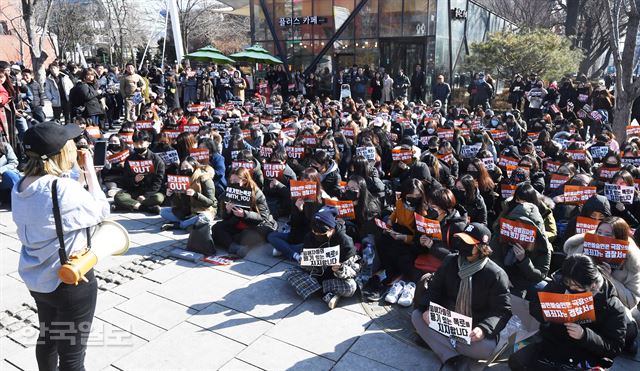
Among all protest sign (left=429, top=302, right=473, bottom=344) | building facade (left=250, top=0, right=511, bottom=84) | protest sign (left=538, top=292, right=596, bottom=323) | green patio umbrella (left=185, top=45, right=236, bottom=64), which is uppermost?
building facade (left=250, top=0, right=511, bottom=84)

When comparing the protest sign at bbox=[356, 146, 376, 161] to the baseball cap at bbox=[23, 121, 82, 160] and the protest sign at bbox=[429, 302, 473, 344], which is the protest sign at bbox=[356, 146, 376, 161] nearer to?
the protest sign at bbox=[429, 302, 473, 344]

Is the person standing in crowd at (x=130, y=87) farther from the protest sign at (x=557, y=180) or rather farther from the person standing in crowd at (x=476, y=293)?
the person standing in crowd at (x=476, y=293)

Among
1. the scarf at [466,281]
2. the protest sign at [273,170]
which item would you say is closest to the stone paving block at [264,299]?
the scarf at [466,281]

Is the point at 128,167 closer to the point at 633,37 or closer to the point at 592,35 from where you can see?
the point at 633,37

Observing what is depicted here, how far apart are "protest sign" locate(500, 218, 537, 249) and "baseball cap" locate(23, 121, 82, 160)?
14.4 ft

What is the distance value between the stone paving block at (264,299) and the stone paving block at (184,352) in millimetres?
588

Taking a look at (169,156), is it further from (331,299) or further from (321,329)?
(321,329)

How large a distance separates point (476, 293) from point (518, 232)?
1.33 metres

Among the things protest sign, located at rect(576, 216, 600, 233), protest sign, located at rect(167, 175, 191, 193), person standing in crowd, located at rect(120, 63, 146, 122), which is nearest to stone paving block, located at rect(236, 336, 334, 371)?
protest sign, located at rect(576, 216, 600, 233)

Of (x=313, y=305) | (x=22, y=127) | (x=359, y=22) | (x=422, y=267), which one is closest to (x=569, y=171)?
(x=422, y=267)

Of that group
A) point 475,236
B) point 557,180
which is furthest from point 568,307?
point 557,180

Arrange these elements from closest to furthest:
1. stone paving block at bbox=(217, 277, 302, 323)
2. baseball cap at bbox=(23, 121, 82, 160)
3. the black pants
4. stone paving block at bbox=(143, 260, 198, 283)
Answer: baseball cap at bbox=(23, 121, 82, 160)
the black pants
stone paving block at bbox=(217, 277, 302, 323)
stone paving block at bbox=(143, 260, 198, 283)

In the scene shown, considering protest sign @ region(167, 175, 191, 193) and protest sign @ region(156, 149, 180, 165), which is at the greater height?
protest sign @ region(156, 149, 180, 165)

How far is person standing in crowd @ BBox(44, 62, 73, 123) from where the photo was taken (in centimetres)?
1438
